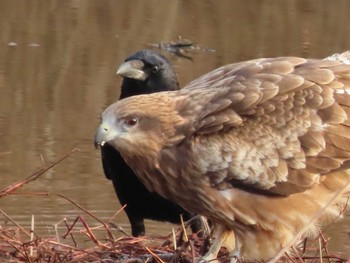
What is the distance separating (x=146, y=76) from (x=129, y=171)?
0.64m

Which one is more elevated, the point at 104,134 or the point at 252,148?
the point at 104,134

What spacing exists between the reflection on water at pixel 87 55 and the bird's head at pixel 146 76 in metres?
1.19

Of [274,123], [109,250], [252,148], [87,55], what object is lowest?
[87,55]

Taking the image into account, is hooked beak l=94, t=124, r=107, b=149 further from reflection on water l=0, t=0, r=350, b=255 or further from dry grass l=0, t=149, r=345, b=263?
reflection on water l=0, t=0, r=350, b=255

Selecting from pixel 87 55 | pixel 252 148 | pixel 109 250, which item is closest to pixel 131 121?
pixel 252 148

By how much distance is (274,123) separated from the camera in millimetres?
6832

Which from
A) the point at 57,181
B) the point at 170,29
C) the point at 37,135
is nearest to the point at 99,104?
the point at 37,135

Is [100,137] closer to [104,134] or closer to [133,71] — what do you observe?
[104,134]

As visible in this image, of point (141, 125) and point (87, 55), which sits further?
point (87, 55)

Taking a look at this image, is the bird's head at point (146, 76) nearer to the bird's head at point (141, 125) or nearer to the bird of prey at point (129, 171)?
the bird of prey at point (129, 171)

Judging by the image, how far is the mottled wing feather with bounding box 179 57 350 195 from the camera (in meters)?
6.72

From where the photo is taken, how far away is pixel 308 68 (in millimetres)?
7008

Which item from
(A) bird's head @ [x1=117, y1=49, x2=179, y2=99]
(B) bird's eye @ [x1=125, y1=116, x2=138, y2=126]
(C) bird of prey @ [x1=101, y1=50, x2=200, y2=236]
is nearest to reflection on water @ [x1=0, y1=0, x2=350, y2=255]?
(C) bird of prey @ [x1=101, y1=50, x2=200, y2=236]

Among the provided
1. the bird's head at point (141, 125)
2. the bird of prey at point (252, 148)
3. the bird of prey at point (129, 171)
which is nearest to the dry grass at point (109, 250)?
the bird of prey at point (252, 148)
